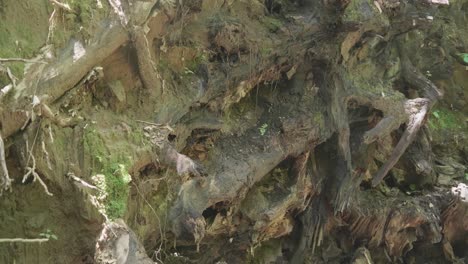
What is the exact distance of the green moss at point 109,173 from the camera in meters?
3.97

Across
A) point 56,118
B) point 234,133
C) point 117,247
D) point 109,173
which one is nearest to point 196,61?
point 234,133

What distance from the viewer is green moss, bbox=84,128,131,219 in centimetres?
397

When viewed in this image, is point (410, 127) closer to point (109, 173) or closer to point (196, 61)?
point (196, 61)

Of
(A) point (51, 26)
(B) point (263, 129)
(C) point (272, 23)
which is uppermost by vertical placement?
(A) point (51, 26)

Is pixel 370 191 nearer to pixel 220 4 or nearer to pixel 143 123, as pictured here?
pixel 220 4

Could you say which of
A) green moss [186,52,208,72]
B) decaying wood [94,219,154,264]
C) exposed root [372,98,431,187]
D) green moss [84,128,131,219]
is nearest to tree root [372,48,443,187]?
exposed root [372,98,431,187]

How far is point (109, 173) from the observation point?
4.08 m

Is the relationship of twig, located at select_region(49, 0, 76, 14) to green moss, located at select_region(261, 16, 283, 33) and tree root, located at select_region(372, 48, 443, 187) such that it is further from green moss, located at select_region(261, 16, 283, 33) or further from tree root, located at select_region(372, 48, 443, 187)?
tree root, located at select_region(372, 48, 443, 187)

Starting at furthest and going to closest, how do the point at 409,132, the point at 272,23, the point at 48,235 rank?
the point at 409,132 → the point at 272,23 → the point at 48,235

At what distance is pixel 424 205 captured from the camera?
286 inches

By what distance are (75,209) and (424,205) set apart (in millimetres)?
5012

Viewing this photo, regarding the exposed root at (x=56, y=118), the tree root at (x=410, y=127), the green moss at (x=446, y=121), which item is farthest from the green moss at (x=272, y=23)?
the green moss at (x=446, y=121)

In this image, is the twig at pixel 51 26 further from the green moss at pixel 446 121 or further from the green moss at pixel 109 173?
the green moss at pixel 446 121

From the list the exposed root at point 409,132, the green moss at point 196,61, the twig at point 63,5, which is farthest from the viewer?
the exposed root at point 409,132
